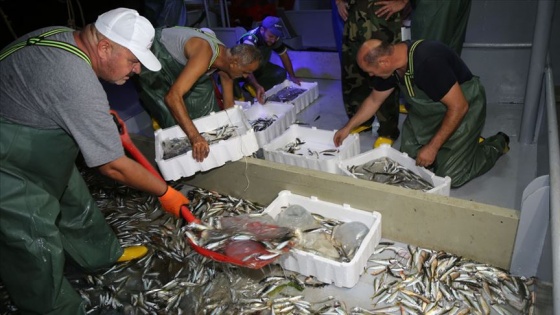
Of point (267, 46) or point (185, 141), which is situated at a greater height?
point (267, 46)

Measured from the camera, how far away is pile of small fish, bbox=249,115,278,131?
18.0 ft

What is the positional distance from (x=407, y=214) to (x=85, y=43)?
8.89 feet

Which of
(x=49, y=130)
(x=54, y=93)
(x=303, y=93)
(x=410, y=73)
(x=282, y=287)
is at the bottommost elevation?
(x=282, y=287)

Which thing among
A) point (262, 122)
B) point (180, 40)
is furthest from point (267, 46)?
point (180, 40)

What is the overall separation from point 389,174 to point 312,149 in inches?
45.4

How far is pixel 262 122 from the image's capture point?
563 centimetres

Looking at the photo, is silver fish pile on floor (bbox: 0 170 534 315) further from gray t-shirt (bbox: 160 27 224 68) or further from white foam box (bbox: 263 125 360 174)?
gray t-shirt (bbox: 160 27 224 68)

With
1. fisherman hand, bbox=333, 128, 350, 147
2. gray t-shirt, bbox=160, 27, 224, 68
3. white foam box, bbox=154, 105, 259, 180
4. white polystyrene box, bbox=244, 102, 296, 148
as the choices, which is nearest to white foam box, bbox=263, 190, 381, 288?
white foam box, bbox=154, 105, 259, 180

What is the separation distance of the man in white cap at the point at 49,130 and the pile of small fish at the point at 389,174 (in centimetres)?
228

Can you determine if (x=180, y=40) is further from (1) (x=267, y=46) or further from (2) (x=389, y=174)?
(2) (x=389, y=174)

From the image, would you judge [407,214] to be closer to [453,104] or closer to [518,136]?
[453,104]

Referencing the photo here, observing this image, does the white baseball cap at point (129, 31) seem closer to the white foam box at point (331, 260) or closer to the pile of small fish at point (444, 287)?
the white foam box at point (331, 260)

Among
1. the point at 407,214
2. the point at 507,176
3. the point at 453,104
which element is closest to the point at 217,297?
the point at 407,214

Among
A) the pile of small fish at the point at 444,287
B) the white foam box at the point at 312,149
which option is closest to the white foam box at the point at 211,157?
the white foam box at the point at 312,149
